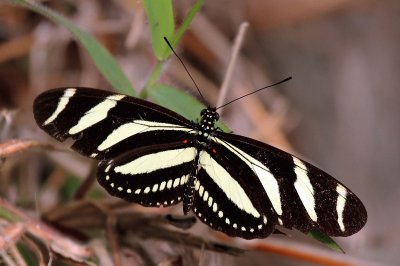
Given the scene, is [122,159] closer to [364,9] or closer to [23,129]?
[23,129]

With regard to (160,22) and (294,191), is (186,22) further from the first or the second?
(294,191)

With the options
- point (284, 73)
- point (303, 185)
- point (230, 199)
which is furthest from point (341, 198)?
point (284, 73)

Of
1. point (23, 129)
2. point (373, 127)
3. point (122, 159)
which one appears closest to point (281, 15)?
point (373, 127)

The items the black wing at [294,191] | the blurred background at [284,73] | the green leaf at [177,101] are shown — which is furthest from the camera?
the blurred background at [284,73]

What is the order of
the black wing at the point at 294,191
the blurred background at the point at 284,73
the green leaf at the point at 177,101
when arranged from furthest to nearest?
the blurred background at the point at 284,73 → the green leaf at the point at 177,101 → the black wing at the point at 294,191

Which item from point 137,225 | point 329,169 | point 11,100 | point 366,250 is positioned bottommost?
point 137,225

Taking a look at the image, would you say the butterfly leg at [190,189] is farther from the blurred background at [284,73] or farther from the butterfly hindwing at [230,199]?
the blurred background at [284,73]

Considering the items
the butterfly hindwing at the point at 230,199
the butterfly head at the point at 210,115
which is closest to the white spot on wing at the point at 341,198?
the butterfly hindwing at the point at 230,199
